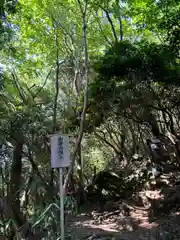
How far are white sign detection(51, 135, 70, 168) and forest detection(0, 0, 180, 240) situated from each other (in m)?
0.94

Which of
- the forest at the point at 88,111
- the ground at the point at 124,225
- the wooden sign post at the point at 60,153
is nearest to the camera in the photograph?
the wooden sign post at the point at 60,153

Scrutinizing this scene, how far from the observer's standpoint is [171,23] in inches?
186

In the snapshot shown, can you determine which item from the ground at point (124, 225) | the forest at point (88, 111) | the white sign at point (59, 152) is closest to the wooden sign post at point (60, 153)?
the white sign at point (59, 152)

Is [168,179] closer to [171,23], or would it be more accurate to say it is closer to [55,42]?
[171,23]

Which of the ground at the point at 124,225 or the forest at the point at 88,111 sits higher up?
the forest at the point at 88,111

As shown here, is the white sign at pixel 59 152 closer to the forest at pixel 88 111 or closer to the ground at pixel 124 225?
the forest at pixel 88 111

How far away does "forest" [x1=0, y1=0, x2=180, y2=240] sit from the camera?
5344 mm

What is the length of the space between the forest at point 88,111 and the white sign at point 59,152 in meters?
0.94

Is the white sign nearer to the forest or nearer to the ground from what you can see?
the forest

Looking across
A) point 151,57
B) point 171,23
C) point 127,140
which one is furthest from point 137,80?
point 127,140

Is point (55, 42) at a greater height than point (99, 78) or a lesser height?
greater

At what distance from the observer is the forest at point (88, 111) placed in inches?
210

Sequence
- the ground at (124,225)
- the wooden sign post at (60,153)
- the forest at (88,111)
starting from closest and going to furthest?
the wooden sign post at (60,153), the ground at (124,225), the forest at (88,111)

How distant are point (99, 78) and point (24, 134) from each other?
2.16 meters
